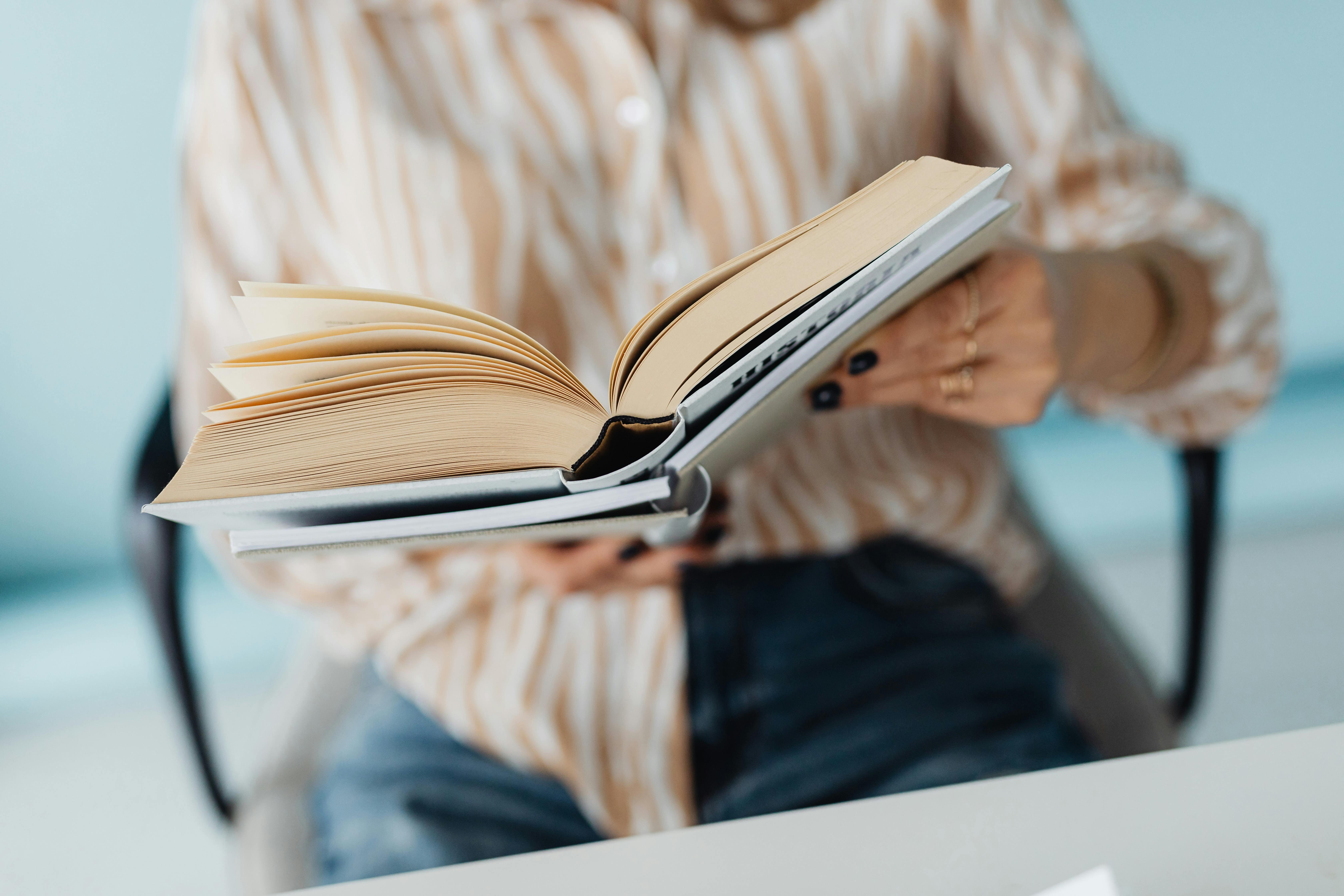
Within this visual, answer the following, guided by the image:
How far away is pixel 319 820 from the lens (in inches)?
23.0

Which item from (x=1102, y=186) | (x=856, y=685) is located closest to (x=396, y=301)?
(x=856, y=685)

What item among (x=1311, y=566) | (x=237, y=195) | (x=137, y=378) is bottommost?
(x=1311, y=566)

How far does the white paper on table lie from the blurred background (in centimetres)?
46

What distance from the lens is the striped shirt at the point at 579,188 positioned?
1.93 feet

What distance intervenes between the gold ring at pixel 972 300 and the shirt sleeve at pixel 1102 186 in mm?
226

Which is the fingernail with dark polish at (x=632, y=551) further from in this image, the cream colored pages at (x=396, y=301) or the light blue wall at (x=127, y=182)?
the light blue wall at (x=127, y=182)

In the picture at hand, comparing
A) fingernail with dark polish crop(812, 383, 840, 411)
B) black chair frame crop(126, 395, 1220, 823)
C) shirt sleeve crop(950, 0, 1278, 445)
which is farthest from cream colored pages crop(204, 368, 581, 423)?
shirt sleeve crop(950, 0, 1278, 445)

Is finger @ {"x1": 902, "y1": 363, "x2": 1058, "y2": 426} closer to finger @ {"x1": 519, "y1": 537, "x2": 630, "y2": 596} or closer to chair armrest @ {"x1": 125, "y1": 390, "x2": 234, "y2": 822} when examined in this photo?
finger @ {"x1": 519, "y1": 537, "x2": 630, "y2": 596}

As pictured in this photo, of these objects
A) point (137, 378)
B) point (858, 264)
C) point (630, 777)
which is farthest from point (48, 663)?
point (858, 264)

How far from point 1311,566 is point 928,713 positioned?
1.06 m

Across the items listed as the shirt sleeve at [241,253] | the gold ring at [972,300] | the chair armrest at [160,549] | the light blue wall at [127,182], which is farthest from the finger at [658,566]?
the light blue wall at [127,182]

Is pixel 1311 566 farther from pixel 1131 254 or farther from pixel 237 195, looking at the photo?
pixel 237 195

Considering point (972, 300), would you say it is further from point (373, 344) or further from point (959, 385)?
point (373, 344)

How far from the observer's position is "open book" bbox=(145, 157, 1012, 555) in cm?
29
